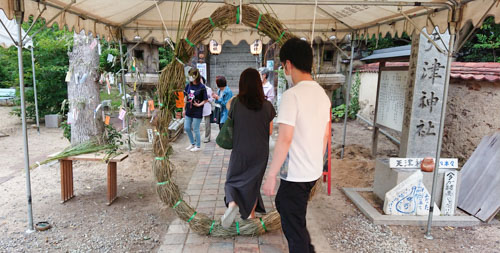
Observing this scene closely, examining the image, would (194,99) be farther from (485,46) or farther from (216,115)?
(485,46)

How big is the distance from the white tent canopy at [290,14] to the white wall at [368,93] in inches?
238

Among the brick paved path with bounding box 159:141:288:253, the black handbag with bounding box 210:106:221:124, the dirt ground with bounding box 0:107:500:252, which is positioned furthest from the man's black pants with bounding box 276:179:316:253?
the black handbag with bounding box 210:106:221:124

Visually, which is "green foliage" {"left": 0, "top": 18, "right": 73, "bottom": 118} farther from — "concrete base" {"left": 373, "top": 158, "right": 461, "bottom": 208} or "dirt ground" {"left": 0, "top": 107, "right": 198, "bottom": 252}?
"concrete base" {"left": 373, "top": 158, "right": 461, "bottom": 208}

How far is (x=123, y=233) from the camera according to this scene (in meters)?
3.33

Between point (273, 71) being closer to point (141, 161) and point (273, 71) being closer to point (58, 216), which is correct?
point (141, 161)

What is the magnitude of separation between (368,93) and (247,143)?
374 inches

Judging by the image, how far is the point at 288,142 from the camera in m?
2.06

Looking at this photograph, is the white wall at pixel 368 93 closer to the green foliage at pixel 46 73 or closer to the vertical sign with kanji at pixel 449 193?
the vertical sign with kanji at pixel 449 193

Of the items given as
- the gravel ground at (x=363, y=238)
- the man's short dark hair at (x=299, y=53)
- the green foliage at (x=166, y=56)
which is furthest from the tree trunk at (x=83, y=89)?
the man's short dark hair at (x=299, y=53)

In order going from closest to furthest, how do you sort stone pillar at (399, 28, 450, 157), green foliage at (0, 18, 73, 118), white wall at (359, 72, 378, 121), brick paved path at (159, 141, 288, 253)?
brick paved path at (159, 141, 288, 253), stone pillar at (399, 28, 450, 157), green foliage at (0, 18, 73, 118), white wall at (359, 72, 378, 121)

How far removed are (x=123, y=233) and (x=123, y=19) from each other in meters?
3.08

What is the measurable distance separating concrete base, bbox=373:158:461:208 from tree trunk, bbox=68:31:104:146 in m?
4.69

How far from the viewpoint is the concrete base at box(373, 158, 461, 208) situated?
12.3 feet

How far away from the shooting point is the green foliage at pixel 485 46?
29.2ft
